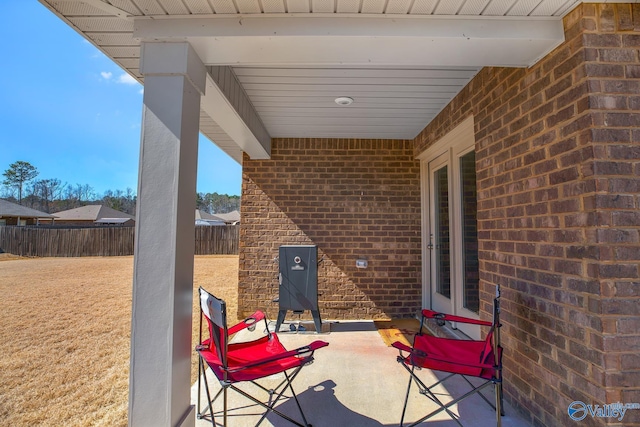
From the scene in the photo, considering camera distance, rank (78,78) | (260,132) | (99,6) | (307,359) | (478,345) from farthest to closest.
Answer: (78,78), (260,132), (478,345), (307,359), (99,6)

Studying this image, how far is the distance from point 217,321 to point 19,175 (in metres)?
37.0

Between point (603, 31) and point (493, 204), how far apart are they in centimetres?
126

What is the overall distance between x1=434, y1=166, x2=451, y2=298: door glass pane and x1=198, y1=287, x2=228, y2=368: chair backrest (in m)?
3.03

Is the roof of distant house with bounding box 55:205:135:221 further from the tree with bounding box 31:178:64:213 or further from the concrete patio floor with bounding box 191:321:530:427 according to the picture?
the concrete patio floor with bounding box 191:321:530:427

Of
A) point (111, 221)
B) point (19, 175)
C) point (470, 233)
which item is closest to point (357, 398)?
point (470, 233)

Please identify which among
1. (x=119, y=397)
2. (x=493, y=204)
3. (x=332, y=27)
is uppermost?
(x=332, y=27)

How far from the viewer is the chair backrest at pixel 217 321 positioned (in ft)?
6.01

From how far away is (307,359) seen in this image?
200 cm

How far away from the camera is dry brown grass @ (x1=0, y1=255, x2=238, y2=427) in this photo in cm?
239

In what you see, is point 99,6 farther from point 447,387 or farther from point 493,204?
point 447,387

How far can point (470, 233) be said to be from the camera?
3.38m

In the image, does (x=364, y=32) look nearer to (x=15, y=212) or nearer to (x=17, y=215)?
(x=17, y=215)

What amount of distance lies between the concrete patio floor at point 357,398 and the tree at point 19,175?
3605 centimetres

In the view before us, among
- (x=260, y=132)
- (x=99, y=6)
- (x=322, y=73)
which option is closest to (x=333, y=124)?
(x=260, y=132)
